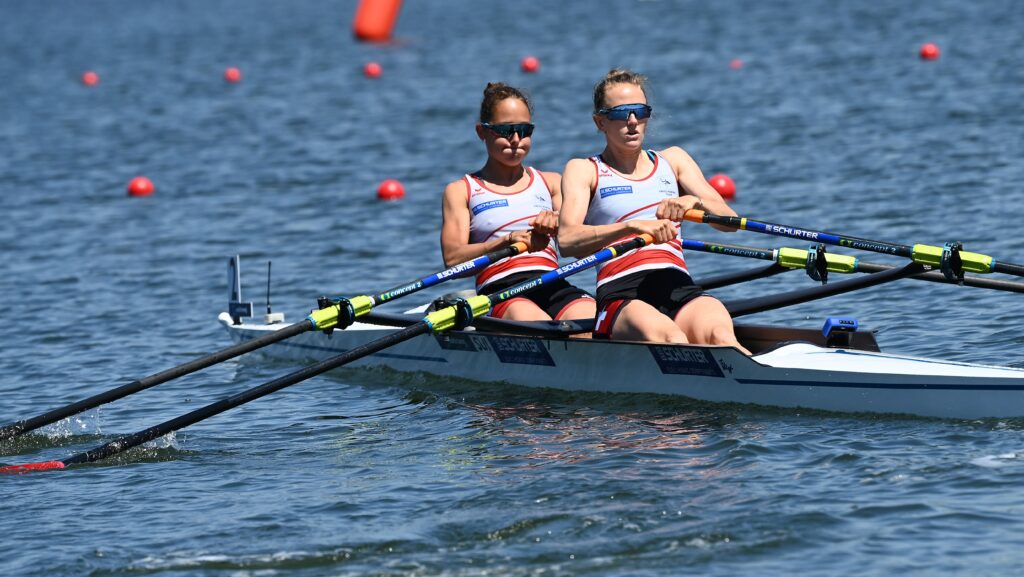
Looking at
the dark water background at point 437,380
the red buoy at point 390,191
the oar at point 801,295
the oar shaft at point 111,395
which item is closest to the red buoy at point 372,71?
the dark water background at point 437,380

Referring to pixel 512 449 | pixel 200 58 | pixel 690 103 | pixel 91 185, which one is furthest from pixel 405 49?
pixel 512 449

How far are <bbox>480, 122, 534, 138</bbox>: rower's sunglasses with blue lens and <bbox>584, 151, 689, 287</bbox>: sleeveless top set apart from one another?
0.43 m

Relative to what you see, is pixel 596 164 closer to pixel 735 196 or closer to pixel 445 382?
pixel 445 382

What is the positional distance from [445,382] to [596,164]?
76.8 inches

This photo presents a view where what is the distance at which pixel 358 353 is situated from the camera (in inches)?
316

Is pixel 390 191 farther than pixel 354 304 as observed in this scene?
Yes

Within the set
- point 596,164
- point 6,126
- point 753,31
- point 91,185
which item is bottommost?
point 596,164

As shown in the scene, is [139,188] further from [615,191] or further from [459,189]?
[615,191]

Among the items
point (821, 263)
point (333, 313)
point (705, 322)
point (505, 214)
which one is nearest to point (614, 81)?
point (505, 214)

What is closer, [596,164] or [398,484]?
[398,484]

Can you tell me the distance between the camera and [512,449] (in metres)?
7.61

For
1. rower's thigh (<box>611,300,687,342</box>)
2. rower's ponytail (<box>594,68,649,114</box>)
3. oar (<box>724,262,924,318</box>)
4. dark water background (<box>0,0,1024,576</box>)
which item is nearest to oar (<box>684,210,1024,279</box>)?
oar (<box>724,262,924,318</box>)

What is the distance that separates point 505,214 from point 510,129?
55 cm

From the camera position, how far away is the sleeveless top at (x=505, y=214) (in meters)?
8.65
